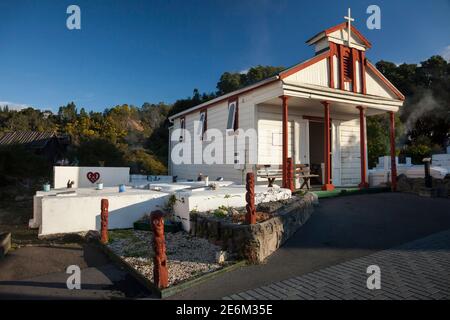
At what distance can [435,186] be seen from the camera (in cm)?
1073

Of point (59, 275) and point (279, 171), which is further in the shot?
point (279, 171)

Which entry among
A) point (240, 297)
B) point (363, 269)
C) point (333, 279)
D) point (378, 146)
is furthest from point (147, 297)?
point (378, 146)

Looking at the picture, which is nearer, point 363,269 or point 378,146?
point 363,269

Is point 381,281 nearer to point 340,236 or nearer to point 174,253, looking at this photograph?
point 340,236

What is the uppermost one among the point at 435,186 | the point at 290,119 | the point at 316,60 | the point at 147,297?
the point at 316,60

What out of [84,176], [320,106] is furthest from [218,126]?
[84,176]

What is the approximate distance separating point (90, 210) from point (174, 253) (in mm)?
3125

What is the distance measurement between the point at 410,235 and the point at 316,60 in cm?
723

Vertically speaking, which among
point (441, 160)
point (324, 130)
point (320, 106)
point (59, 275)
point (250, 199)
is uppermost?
point (320, 106)

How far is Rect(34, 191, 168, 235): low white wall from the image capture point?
7.07 meters

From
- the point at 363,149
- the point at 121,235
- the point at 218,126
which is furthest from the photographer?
the point at 218,126

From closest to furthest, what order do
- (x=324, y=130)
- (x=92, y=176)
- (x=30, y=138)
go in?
(x=92, y=176), (x=324, y=130), (x=30, y=138)

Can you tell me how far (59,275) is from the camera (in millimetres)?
4887
